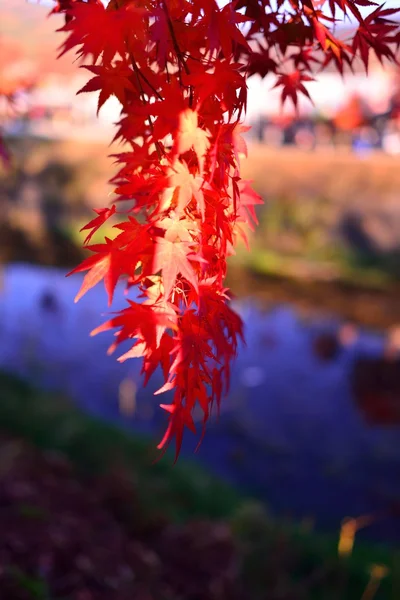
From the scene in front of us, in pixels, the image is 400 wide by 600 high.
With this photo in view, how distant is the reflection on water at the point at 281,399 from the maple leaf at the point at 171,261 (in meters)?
3.41

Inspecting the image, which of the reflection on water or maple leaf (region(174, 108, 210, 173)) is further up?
maple leaf (region(174, 108, 210, 173))

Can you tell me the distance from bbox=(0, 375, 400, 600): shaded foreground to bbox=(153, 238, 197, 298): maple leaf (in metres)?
1.82

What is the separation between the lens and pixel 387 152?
15.3 m

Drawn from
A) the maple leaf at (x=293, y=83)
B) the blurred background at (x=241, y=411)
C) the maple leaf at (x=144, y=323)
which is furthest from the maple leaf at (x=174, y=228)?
the blurred background at (x=241, y=411)

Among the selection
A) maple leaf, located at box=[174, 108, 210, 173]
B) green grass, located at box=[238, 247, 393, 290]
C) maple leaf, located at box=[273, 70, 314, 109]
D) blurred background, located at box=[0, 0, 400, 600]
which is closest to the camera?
maple leaf, located at box=[174, 108, 210, 173]

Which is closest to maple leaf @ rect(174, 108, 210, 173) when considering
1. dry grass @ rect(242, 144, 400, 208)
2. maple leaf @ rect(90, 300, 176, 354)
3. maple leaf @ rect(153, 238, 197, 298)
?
maple leaf @ rect(153, 238, 197, 298)

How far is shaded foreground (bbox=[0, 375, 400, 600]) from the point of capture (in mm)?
2648

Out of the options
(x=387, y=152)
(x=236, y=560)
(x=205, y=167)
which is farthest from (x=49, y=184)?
(x=205, y=167)

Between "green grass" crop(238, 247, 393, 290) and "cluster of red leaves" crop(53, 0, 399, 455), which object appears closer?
"cluster of red leaves" crop(53, 0, 399, 455)

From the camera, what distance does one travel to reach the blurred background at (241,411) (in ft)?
10.6

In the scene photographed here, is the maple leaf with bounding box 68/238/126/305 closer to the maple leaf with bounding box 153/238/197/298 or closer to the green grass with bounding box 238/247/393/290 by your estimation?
the maple leaf with bounding box 153/238/197/298

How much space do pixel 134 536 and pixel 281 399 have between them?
3.99 m

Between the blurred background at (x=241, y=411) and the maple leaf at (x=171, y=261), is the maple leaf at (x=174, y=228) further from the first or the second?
→ the blurred background at (x=241, y=411)

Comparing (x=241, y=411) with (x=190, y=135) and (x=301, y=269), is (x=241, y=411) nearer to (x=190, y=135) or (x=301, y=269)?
(x=301, y=269)
